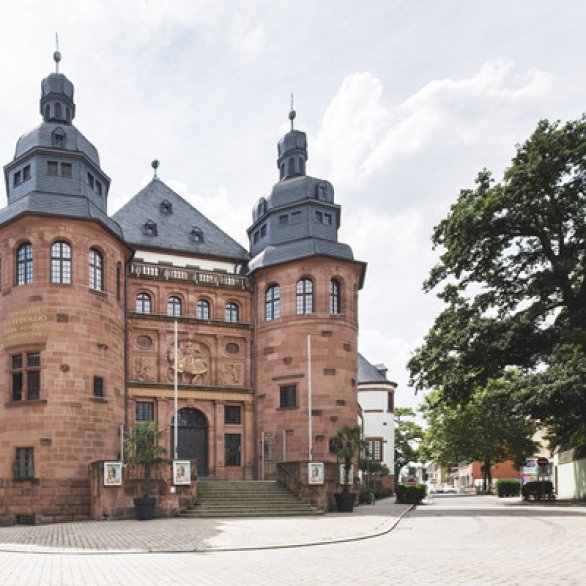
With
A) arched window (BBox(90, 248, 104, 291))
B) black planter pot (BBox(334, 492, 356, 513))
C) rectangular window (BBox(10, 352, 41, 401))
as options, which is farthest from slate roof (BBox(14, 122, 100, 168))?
black planter pot (BBox(334, 492, 356, 513))

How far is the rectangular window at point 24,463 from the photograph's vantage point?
28.8m

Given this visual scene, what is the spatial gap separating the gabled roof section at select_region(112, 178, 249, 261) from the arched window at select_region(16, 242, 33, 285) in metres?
7.87

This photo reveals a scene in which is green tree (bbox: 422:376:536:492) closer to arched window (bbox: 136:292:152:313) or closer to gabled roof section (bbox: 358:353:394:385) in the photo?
gabled roof section (bbox: 358:353:394:385)

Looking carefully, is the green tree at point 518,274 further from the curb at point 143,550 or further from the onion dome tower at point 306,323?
the curb at point 143,550

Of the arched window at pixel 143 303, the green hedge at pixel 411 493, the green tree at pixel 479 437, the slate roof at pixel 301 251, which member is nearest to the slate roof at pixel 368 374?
the green tree at pixel 479 437

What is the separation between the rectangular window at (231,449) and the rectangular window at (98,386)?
838 centimetres

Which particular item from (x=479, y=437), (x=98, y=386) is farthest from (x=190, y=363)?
(x=479, y=437)

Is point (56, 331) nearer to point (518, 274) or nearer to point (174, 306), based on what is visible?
point (174, 306)

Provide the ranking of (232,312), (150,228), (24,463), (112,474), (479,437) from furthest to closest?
(479,437) → (150,228) → (232,312) → (24,463) → (112,474)

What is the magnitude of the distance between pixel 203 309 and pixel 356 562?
25856 millimetres

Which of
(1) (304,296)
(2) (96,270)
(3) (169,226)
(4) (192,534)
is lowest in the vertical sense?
(4) (192,534)

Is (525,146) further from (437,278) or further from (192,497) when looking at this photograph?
(192,497)

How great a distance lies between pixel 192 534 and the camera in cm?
1931

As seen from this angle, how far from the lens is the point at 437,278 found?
32312mm
